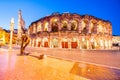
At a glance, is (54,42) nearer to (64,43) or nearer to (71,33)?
(64,43)

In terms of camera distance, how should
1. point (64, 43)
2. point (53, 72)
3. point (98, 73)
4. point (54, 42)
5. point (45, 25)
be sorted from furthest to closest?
point (45, 25) < point (54, 42) < point (64, 43) < point (98, 73) < point (53, 72)

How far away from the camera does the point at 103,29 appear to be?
5156 cm

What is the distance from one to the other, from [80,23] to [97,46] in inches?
391

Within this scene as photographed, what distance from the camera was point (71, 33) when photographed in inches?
1674

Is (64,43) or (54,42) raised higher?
(54,42)

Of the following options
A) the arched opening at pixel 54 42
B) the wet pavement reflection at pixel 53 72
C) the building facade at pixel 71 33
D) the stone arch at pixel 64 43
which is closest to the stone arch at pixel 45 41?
the building facade at pixel 71 33

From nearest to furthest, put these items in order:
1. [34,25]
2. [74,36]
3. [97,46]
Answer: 1. [74,36]
2. [97,46]
3. [34,25]

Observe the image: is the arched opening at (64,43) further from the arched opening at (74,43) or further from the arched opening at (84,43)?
the arched opening at (84,43)

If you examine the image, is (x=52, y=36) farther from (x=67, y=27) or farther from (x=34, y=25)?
(x=34, y=25)

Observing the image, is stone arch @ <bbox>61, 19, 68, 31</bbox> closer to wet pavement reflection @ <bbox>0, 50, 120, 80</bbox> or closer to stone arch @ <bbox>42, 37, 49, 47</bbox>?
stone arch @ <bbox>42, 37, 49, 47</bbox>

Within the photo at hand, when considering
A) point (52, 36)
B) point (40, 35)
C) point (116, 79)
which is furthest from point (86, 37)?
point (116, 79)

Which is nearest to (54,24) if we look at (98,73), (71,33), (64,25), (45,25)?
(45,25)

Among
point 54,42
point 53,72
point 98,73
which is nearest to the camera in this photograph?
point 53,72

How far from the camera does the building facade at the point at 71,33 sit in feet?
140
